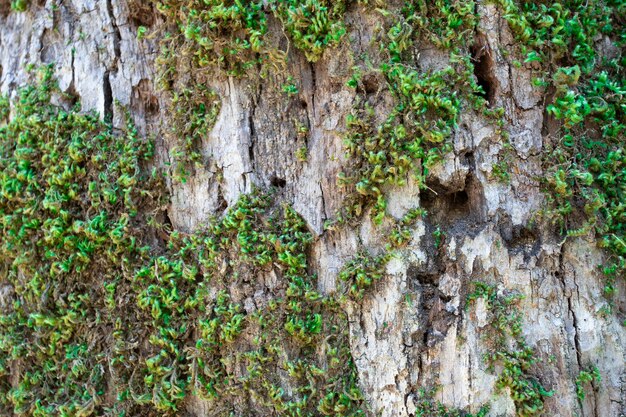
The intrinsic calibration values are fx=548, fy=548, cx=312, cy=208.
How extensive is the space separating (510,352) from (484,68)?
3.68ft

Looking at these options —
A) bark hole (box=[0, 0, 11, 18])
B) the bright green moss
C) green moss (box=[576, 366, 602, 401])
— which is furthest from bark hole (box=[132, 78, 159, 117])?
green moss (box=[576, 366, 602, 401])

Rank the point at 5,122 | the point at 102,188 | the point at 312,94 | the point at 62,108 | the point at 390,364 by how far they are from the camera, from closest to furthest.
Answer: the point at 390,364 < the point at 312,94 < the point at 102,188 < the point at 62,108 < the point at 5,122

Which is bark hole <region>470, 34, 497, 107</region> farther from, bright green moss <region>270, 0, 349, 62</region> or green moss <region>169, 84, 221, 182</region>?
green moss <region>169, 84, 221, 182</region>

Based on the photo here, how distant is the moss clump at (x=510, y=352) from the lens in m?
2.05

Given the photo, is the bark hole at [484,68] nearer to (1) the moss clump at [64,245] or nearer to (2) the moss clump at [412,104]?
(2) the moss clump at [412,104]

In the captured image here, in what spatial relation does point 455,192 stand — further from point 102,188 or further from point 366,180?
point 102,188

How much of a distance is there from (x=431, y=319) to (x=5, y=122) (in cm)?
234

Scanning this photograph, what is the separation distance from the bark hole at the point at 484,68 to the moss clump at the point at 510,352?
0.76 meters

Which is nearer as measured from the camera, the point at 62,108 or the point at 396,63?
the point at 396,63

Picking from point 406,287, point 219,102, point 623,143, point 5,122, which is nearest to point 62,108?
point 5,122

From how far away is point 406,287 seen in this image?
216 cm

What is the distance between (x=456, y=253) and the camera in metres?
2.15

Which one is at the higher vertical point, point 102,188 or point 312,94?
point 312,94

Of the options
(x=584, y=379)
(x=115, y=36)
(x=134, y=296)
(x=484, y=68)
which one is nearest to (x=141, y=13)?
(x=115, y=36)
